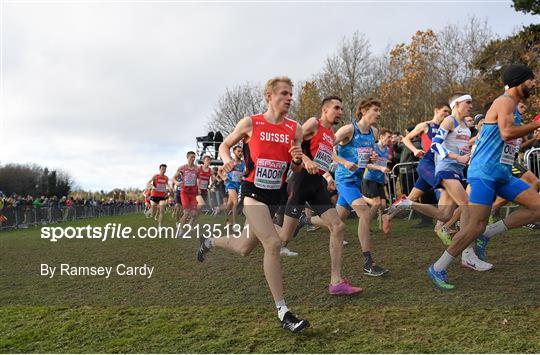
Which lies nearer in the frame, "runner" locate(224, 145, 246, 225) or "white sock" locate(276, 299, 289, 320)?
"white sock" locate(276, 299, 289, 320)

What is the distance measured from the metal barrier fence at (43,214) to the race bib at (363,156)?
18.6m

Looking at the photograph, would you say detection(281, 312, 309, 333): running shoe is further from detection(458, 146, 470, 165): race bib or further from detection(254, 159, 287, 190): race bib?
detection(458, 146, 470, 165): race bib

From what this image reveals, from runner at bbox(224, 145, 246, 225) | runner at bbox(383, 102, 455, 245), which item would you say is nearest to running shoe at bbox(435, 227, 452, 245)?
runner at bbox(383, 102, 455, 245)

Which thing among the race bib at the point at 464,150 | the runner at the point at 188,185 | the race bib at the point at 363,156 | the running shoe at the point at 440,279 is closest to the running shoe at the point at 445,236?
the race bib at the point at 464,150

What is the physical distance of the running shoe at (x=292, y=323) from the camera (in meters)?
4.06

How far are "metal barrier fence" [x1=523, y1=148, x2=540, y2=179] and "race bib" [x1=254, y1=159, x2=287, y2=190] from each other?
22.5 feet

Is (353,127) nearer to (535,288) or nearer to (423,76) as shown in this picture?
(535,288)

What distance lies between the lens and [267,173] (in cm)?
465

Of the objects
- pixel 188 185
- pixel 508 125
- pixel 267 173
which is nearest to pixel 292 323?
pixel 267 173

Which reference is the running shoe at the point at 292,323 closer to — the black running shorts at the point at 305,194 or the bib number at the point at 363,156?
the black running shorts at the point at 305,194

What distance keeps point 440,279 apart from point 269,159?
8.04 ft

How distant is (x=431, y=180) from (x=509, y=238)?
2.01 metres

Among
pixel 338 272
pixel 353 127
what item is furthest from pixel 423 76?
pixel 338 272

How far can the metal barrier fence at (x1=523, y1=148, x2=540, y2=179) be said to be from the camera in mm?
9242
